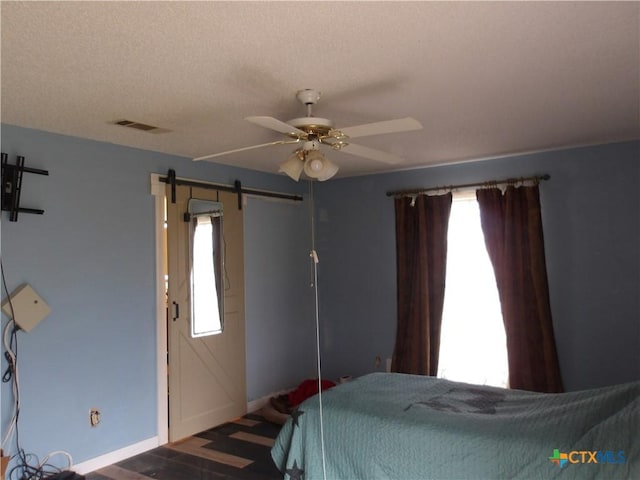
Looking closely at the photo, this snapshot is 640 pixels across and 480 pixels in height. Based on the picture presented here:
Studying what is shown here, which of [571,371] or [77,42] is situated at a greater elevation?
[77,42]

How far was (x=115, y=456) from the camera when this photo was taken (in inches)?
139

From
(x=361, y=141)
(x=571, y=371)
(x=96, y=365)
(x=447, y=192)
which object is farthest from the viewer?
(x=447, y=192)

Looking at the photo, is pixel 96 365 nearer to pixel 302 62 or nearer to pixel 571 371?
pixel 302 62

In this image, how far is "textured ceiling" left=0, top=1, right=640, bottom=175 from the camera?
182 cm

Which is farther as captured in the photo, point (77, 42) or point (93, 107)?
point (93, 107)

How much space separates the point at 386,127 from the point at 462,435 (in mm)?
1579

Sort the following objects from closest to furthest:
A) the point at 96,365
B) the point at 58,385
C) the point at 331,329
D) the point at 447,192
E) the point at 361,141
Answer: the point at 58,385
the point at 96,365
the point at 361,141
the point at 447,192
the point at 331,329

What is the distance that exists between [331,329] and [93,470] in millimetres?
2758

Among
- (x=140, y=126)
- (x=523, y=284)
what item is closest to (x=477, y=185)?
(x=523, y=284)

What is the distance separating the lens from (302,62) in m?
2.25

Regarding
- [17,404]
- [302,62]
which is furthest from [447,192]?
[17,404]

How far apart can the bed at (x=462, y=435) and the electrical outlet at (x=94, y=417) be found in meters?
1.41

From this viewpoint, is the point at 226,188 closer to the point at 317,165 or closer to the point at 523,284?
the point at 317,165

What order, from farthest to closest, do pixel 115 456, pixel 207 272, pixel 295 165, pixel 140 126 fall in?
1. pixel 207 272
2. pixel 115 456
3. pixel 140 126
4. pixel 295 165
